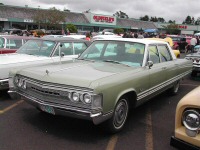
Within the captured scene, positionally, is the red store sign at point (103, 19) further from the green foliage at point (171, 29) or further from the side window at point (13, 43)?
the side window at point (13, 43)

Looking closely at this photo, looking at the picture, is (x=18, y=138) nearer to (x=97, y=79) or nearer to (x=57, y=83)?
(x=57, y=83)

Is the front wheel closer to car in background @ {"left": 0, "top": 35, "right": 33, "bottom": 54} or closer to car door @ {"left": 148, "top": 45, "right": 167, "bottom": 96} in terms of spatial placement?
car door @ {"left": 148, "top": 45, "right": 167, "bottom": 96}

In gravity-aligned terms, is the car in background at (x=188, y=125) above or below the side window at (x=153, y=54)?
below

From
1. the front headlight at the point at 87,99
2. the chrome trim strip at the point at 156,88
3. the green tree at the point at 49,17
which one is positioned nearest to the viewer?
the front headlight at the point at 87,99

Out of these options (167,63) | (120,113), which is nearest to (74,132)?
(120,113)

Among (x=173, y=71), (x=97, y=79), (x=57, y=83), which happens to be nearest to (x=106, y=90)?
(x=97, y=79)

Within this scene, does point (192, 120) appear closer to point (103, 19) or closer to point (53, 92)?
point (53, 92)

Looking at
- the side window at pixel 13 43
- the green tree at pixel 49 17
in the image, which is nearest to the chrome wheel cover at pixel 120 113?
the side window at pixel 13 43

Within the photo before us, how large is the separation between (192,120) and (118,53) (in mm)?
2706

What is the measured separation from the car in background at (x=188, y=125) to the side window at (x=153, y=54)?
2.51 meters

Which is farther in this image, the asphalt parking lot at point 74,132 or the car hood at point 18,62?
the car hood at point 18,62

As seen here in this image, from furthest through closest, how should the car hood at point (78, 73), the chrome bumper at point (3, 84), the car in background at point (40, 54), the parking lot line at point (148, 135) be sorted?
the car in background at point (40, 54) → the chrome bumper at point (3, 84) → the parking lot line at point (148, 135) → the car hood at point (78, 73)

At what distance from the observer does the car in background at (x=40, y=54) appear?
6.16m

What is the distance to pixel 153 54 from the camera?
5746 mm
